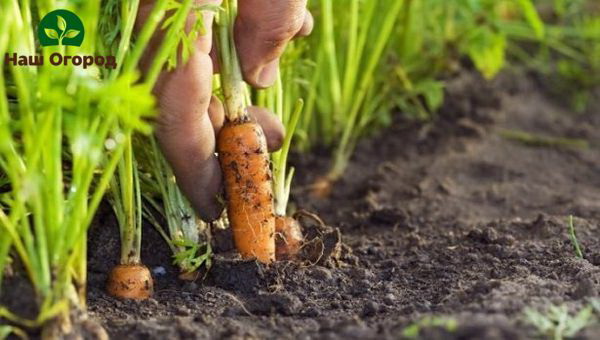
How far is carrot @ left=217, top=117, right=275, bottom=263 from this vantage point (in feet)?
7.01

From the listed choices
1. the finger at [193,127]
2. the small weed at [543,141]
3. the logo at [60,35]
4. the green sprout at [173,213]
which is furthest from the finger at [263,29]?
the small weed at [543,141]

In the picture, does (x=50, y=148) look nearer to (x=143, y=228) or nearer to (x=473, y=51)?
(x=143, y=228)

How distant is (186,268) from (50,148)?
2.01ft

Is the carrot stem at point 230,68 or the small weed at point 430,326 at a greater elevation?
the carrot stem at point 230,68

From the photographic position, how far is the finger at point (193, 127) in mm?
1973

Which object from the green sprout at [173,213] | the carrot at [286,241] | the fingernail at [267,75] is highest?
the fingernail at [267,75]

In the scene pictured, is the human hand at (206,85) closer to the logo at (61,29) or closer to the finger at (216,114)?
the finger at (216,114)

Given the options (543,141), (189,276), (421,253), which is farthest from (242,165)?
(543,141)

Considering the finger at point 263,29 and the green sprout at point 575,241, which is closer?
the finger at point 263,29

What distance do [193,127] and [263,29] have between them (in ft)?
0.84

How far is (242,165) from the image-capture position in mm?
2152

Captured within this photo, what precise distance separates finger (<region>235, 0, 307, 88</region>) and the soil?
444 mm

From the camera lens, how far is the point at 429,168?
10.8ft

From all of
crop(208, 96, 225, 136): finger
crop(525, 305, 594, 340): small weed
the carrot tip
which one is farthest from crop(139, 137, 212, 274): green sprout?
crop(525, 305, 594, 340): small weed
